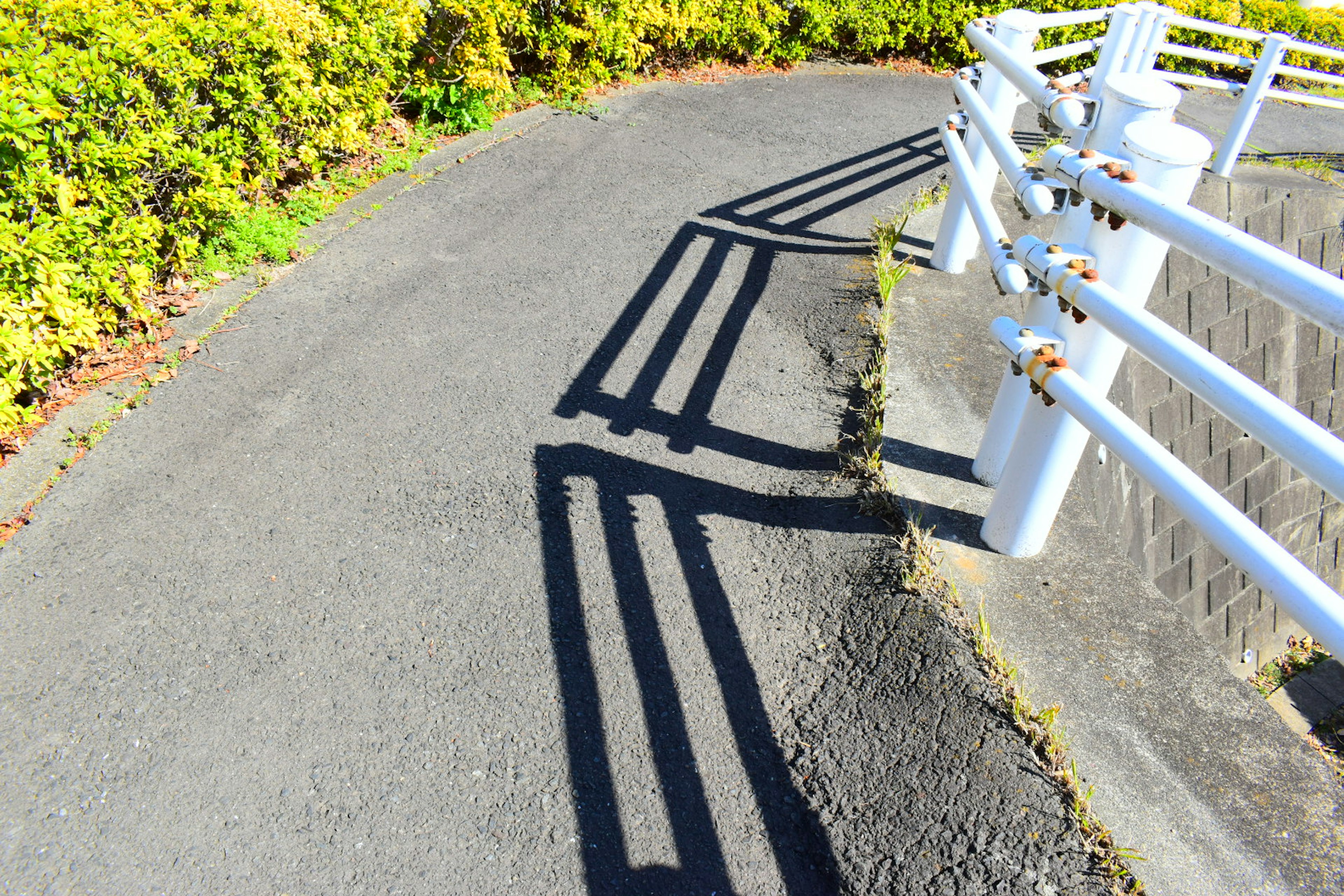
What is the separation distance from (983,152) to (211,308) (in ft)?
14.9

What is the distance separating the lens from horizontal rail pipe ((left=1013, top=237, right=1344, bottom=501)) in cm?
150

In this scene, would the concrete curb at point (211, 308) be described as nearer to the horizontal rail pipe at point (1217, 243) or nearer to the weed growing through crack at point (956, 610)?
the weed growing through crack at point (956, 610)

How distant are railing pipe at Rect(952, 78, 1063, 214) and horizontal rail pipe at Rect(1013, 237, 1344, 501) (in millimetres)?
137

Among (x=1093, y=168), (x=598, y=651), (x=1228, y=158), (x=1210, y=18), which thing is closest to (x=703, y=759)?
(x=598, y=651)

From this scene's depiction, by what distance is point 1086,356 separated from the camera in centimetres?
257

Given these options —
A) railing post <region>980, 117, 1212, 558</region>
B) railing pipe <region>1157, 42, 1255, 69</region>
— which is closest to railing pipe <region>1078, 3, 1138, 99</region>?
railing post <region>980, 117, 1212, 558</region>

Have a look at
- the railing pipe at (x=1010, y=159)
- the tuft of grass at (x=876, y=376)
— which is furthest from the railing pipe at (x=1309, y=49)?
the railing pipe at (x=1010, y=159)

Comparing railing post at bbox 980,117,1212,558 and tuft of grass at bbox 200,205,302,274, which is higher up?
railing post at bbox 980,117,1212,558

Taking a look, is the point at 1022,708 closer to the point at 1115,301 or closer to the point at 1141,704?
the point at 1141,704

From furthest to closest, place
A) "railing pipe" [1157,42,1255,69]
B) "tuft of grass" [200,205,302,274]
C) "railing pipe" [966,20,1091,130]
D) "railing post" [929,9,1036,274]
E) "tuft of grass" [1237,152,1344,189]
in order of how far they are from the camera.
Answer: "tuft of grass" [1237,152,1344,189] < "railing pipe" [1157,42,1255,69] < "tuft of grass" [200,205,302,274] < "railing post" [929,9,1036,274] < "railing pipe" [966,20,1091,130]

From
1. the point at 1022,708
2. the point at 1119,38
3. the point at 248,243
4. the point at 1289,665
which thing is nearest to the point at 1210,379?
the point at 1022,708

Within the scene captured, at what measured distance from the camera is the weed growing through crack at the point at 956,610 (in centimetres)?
214

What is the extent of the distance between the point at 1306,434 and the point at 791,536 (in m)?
2.00

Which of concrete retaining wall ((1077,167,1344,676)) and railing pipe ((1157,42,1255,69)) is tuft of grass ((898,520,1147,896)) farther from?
railing pipe ((1157,42,1255,69))
